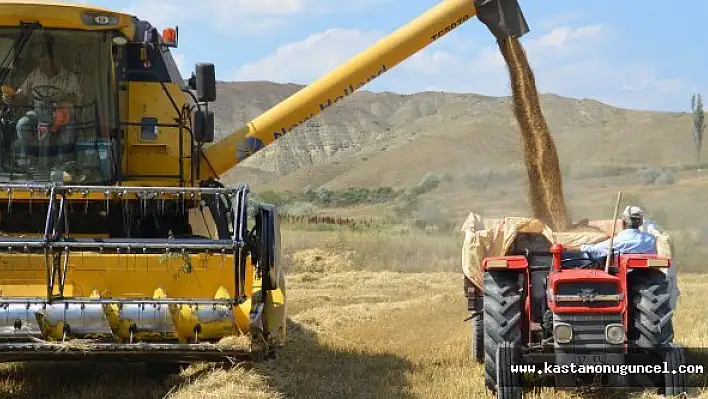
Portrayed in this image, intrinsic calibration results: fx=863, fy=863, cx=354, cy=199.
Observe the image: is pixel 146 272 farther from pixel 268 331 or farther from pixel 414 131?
pixel 414 131

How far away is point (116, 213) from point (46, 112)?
3.22 feet

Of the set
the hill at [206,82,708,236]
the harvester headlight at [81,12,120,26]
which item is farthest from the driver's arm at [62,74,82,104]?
the hill at [206,82,708,236]

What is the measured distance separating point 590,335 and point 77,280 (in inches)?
139

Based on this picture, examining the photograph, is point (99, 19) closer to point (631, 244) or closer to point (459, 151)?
point (631, 244)

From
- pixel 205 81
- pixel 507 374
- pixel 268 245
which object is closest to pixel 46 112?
pixel 205 81

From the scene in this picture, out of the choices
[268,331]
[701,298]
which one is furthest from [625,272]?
[701,298]

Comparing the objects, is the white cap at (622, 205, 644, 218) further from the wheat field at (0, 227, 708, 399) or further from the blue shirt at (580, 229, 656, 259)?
the wheat field at (0, 227, 708, 399)

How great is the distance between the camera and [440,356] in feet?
26.5

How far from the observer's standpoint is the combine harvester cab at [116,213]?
5.44m

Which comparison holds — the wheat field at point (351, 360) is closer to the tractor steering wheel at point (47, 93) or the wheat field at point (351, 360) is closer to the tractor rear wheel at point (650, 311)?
the tractor rear wheel at point (650, 311)

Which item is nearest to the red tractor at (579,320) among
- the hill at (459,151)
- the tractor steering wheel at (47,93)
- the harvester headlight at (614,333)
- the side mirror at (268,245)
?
the harvester headlight at (614,333)

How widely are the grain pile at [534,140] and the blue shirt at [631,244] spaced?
2.27 metres

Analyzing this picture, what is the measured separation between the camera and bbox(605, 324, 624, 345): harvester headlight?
5.65m

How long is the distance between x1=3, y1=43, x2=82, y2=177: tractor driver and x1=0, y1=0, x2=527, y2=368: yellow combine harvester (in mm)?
10
